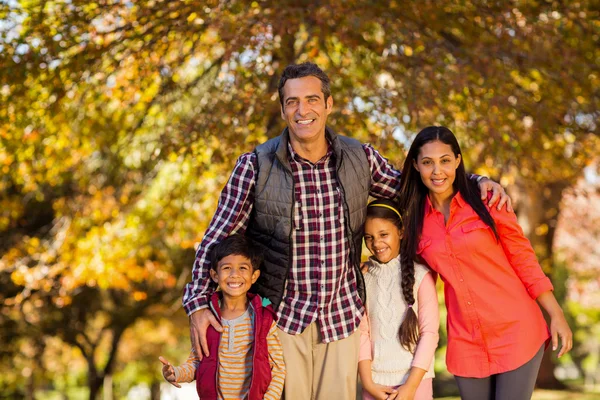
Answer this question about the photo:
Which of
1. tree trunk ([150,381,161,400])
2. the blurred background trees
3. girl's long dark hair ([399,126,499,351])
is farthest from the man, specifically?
tree trunk ([150,381,161,400])

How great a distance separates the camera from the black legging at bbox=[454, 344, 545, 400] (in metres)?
3.45

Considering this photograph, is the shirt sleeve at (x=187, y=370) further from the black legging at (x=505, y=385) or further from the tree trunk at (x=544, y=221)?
the tree trunk at (x=544, y=221)

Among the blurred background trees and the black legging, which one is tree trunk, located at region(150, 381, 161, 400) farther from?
the black legging

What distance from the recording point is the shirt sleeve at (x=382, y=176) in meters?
3.70

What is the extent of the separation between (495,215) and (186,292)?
5.09ft

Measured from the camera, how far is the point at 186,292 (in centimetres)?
350

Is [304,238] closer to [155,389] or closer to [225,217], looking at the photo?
[225,217]

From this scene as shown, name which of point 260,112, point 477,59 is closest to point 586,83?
point 477,59

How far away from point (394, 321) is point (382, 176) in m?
0.74

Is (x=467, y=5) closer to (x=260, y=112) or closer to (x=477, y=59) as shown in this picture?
(x=477, y=59)

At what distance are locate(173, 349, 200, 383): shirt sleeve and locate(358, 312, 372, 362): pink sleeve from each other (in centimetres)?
79

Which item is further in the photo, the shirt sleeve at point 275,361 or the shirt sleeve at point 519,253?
the shirt sleeve at point 519,253

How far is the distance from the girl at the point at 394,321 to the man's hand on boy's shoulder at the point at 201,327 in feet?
2.41

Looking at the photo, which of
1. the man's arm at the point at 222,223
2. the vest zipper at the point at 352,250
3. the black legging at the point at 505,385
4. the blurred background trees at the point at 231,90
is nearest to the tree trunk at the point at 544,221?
the blurred background trees at the point at 231,90
